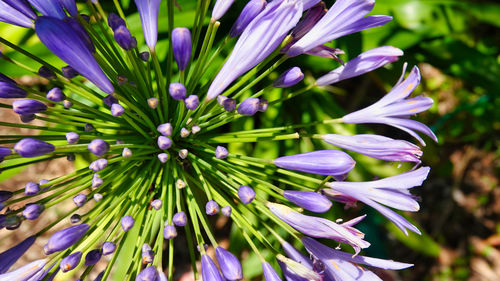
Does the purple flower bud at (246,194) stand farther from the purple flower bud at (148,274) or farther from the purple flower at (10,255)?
the purple flower at (10,255)

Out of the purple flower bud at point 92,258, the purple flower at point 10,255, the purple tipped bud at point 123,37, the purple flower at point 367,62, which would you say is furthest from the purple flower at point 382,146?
the purple flower at point 10,255

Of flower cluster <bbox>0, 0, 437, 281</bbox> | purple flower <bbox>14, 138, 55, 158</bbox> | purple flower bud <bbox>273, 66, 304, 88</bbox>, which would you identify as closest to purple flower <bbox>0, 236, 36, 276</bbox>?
flower cluster <bbox>0, 0, 437, 281</bbox>

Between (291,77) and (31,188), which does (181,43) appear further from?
(31,188)

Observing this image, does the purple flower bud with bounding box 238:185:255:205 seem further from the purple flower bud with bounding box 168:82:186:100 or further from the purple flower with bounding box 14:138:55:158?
the purple flower with bounding box 14:138:55:158

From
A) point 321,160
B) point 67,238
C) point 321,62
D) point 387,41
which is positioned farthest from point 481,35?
point 67,238

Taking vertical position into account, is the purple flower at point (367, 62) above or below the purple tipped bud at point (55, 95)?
below

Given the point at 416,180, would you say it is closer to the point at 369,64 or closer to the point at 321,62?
the point at 369,64

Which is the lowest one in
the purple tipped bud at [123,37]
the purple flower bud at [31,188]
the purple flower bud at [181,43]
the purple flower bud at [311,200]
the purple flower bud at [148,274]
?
the purple flower bud at [148,274]
